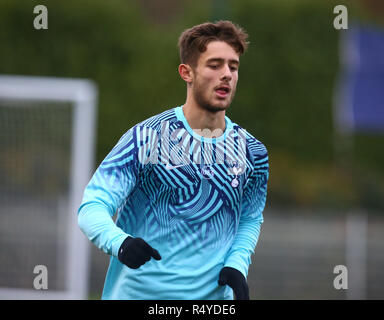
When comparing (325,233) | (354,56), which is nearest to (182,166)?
(354,56)

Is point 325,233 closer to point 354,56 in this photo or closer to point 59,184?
point 354,56

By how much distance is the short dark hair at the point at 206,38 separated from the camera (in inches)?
139

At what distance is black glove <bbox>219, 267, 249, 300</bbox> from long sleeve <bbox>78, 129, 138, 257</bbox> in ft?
1.66

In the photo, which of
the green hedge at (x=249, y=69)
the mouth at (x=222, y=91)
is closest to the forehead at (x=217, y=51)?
the mouth at (x=222, y=91)

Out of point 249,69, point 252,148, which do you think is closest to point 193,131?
point 252,148

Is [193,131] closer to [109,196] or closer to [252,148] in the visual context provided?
[252,148]

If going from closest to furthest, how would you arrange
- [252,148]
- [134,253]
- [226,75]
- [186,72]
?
[134,253] < [226,75] < [186,72] < [252,148]

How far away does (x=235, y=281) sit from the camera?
→ 3.43 m

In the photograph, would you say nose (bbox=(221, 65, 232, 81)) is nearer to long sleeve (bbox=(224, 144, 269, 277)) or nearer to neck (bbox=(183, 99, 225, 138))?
neck (bbox=(183, 99, 225, 138))

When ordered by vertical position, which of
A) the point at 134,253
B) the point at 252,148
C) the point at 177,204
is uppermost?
the point at 252,148

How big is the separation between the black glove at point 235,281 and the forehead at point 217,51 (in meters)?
0.92

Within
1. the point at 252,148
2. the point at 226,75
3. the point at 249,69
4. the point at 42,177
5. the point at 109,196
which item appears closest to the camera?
the point at 109,196

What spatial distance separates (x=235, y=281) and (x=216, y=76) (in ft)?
2.89
